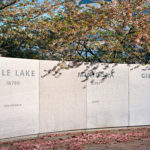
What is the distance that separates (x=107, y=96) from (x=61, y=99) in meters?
1.60

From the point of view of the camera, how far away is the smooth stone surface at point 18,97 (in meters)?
6.45

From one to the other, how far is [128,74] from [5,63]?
13.4ft

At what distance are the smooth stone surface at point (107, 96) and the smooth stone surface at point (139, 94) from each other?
0.24m

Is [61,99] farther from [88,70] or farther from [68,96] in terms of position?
[88,70]

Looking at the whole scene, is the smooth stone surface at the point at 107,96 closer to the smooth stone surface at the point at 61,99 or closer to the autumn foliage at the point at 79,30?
the smooth stone surface at the point at 61,99

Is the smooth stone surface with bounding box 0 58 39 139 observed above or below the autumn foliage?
below

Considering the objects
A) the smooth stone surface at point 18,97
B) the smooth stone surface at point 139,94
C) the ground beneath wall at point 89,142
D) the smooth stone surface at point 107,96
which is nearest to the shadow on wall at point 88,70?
the smooth stone surface at point 107,96

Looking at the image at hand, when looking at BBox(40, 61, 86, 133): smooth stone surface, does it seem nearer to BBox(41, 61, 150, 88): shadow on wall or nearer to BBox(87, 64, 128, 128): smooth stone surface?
BBox(41, 61, 150, 88): shadow on wall

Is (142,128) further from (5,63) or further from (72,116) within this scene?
(5,63)

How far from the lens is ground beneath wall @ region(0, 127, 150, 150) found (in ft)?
20.4

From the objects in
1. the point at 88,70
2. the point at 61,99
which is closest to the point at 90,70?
the point at 88,70

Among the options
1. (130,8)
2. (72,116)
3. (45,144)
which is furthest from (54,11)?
(45,144)

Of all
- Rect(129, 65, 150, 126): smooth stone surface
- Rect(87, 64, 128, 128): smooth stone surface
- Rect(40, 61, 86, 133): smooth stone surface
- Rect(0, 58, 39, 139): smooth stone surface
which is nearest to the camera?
Rect(0, 58, 39, 139): smooth stone surface

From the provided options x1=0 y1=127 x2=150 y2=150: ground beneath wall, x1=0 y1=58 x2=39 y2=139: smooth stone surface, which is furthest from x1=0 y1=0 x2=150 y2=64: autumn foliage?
x1=0 y1=127 x2=150 y2=150: ground beneath wall
